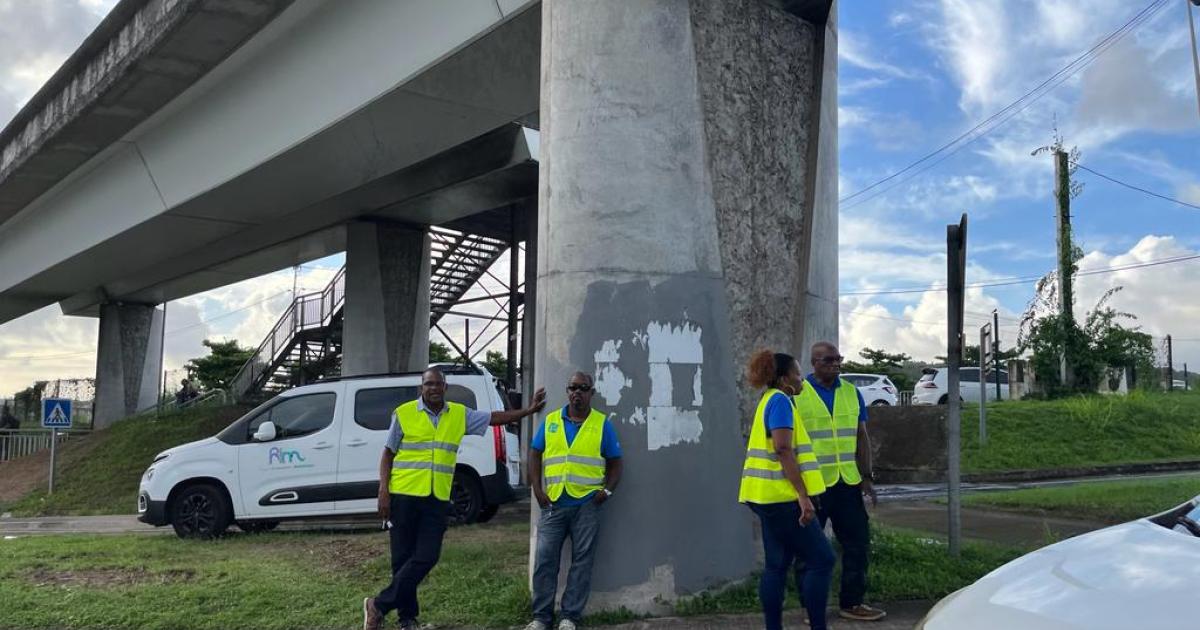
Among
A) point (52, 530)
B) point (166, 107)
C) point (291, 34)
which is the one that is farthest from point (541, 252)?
point (52, 530)

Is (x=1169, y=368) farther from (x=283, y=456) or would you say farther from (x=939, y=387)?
(x=283, y=456)

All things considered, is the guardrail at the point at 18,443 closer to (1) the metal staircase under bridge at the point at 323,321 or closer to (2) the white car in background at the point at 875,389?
(1) the metal staircase under bridge at the point at 323,321

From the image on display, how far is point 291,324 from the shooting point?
2638cm

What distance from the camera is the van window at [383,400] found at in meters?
10.7

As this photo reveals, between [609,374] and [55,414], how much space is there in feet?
51.6

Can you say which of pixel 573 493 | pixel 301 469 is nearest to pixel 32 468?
pixel 301 469

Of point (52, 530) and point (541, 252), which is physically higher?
point (541, 252)

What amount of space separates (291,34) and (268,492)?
18.4ft

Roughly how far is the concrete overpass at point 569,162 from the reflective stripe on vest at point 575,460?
1.16 ft

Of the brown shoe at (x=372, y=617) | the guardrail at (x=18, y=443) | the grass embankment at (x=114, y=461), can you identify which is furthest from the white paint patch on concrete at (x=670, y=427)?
the guardrail at (x=18, y=443)

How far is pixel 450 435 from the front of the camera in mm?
5949

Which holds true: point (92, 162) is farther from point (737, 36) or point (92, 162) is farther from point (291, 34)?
point (737, 36)

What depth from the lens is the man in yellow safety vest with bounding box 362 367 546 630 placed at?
566cm

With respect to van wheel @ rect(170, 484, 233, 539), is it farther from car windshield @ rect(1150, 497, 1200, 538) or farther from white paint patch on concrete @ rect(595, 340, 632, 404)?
car windshield @ rect(1150, 497, 1200, 538)
